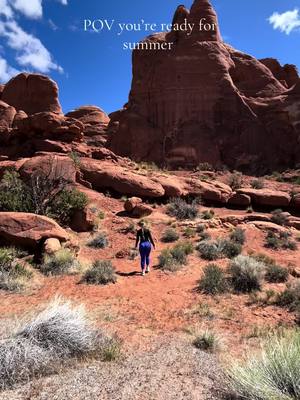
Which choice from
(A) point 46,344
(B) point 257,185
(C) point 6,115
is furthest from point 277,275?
(C) point 6,115

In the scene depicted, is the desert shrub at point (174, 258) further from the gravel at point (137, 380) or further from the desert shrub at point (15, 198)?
the desert shrub at point (15, 198)

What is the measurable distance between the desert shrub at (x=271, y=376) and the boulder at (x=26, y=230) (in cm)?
847

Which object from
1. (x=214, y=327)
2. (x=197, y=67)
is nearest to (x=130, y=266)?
(x=214, y=327)

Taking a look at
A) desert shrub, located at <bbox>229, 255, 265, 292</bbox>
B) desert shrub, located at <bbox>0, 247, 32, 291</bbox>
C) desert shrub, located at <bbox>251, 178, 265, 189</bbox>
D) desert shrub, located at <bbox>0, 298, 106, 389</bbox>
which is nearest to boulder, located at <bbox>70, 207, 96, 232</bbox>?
desert shrub, located at <bbox>0, 247, 32, 291</bbox>

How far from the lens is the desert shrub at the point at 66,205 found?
586 inches

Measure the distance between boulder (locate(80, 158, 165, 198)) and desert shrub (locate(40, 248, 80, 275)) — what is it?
31.9 feet

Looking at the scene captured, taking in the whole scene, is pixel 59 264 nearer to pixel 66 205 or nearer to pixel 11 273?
pixel 11 273

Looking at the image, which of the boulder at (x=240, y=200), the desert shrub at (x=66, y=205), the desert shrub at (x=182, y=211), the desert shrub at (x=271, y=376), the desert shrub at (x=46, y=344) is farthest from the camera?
the boulder at (x=240, y=200)

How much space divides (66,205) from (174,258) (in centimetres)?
569

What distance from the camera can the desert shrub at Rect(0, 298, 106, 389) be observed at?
13.4 ft

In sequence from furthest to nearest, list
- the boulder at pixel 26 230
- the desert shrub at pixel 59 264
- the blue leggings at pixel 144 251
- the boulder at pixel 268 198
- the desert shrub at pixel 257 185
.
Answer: the desert shrub at pixel 257 185
the boulder at pixel 268 198
the boulder at pixel 26 230
the blue leggings at pixel 144 251
the desert shrub at pixel 59 264

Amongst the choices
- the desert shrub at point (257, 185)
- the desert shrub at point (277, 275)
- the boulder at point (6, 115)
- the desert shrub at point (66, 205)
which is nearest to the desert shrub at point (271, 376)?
the desert shrub at point (277, 275)

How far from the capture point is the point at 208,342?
527 centimetres

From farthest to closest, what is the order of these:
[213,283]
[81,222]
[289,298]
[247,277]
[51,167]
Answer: [51,167], [81,222], [247,277], [213,283], [289,298]
